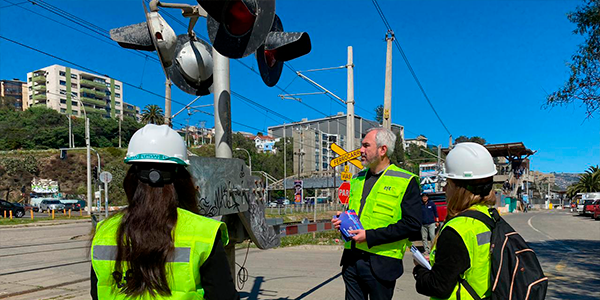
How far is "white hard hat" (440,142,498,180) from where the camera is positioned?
7.73ft

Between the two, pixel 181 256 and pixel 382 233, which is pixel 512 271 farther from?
pixel 181 256

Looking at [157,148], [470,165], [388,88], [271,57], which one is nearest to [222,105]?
[271,57]

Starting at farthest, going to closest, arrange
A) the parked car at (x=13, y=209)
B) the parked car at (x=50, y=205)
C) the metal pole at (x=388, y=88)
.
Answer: the parked car at (x=50, y=205), the parked car at (x=13, y=209), the metal pole at (x=388, y=88)

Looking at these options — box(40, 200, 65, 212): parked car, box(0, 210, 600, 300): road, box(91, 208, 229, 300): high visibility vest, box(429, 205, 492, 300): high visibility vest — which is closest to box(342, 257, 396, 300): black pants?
box(429, 205, 492, 300): high visibility vest

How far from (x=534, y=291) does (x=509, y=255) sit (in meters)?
0.18

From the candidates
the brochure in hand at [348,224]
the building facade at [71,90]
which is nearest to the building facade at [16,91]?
the building facade at [71,90]

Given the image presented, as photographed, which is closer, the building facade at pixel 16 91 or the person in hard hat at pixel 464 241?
the person in hard hat at pixel 464 241

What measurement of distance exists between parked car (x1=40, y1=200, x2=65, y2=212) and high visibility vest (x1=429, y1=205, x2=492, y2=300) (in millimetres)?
58066

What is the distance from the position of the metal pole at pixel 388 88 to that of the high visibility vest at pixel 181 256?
17.2 metres

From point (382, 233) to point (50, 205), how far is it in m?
58.1

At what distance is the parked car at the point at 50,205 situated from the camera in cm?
5206

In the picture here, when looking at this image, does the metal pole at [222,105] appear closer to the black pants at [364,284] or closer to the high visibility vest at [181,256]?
the black pants at [364,284]

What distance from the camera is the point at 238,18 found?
318 centimetres

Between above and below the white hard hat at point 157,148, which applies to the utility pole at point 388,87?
above
